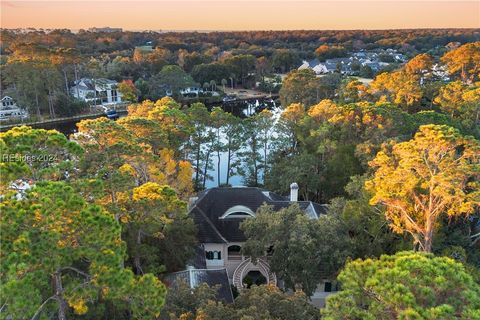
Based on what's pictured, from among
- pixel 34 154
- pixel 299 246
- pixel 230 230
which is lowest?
pixel 230 230

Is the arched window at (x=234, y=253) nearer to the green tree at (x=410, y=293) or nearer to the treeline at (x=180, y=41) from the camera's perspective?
the green tree at (x=410, y=293)

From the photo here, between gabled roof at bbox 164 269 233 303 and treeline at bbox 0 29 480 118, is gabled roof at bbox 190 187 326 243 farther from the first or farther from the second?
treeline at bbox 0 29 480 118

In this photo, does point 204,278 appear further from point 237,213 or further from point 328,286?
point 328,286

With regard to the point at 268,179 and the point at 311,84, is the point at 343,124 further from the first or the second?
the point at 311,84

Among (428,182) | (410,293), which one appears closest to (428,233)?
(428,182)

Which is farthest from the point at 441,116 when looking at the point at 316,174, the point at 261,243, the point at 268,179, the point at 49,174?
the point at 49,174

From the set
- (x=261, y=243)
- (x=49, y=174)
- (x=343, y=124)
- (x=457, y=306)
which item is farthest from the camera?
(x=343, y=124)
